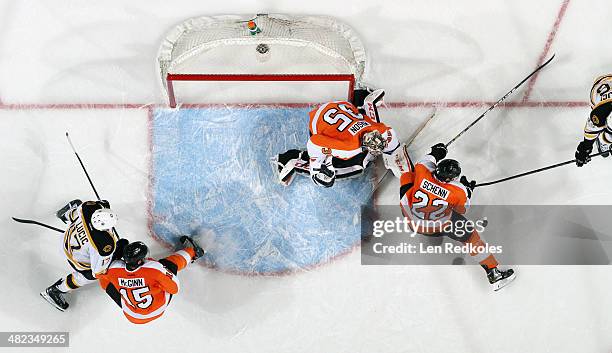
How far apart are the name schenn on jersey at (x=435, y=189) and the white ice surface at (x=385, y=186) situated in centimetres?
71

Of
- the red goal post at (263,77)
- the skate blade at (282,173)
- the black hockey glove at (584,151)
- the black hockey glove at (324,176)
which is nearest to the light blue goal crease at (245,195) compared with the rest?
the skate blade at (282,173)

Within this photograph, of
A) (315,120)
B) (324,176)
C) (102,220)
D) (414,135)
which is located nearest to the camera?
(102,220)

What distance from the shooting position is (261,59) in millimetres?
4332

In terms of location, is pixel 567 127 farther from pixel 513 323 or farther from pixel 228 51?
pixel 228 51

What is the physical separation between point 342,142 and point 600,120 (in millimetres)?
1552

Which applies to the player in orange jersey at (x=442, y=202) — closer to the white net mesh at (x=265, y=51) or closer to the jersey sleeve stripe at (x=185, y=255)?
the white net mesh at (x=265, y=51)

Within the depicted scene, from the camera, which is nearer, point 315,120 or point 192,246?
point 315,120

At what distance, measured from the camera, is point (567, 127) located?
434 cm

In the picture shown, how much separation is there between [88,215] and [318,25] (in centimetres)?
206

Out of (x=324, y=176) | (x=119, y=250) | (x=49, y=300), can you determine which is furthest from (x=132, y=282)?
(x=324, y=176)

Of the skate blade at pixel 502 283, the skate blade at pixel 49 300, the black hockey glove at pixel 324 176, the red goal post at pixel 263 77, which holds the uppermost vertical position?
the red goal post at pixel 263 77

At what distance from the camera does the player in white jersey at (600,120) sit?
3604 mm

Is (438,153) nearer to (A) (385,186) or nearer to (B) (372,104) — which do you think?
(B) (372,104)

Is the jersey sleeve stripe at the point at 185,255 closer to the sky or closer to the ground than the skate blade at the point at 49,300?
closer to the sky
